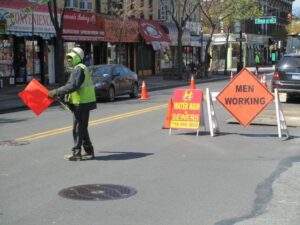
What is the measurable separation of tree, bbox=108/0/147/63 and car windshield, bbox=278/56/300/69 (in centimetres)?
1520

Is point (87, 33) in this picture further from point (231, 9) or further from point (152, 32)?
point (231, 9)

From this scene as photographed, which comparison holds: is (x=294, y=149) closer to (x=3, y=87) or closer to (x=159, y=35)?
(x=3, y=87)

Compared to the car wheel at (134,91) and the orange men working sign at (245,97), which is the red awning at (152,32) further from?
the orange men working sign at (245,97)

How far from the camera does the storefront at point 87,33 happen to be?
99.8 ft

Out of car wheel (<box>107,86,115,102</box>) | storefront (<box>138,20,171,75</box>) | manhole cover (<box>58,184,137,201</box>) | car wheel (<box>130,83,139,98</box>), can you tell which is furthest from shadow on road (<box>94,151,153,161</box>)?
storefront (<box>138,20,171,75</box>)

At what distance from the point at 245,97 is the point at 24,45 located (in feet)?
62.5

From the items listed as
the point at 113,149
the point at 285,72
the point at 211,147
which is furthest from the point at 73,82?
the point at 285,72

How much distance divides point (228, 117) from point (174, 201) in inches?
360

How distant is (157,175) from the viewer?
316 inches

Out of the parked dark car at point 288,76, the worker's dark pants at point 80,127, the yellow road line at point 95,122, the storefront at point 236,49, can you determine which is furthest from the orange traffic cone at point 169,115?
the storefront at point 236,49

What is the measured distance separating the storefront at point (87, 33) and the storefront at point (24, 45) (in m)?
1.35

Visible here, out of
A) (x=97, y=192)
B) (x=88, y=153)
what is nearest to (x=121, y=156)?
(x=88, y=153)

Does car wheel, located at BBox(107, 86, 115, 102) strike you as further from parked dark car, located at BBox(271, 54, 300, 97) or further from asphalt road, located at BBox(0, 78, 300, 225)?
asphalt road, located at BBox(0, 78, 300, 225)

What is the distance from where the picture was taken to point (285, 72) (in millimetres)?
19844
